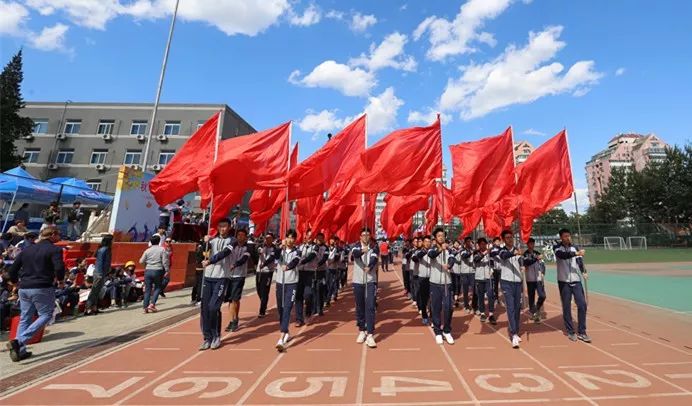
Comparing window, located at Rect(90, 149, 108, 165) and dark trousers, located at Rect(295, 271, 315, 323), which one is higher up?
window, located at Rect(90, 149, 108, 165)

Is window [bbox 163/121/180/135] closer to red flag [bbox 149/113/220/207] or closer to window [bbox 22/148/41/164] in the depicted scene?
window [bbox 22/148/41/164]

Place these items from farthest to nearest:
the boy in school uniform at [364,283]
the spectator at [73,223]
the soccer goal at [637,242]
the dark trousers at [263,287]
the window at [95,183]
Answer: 1. the soccer goal at [637,242]
2. the window at [95,183]
3. the spectator at [73,223]
4. the dark trousers at [263,287]
5. the boy in school uniform at [364,283]

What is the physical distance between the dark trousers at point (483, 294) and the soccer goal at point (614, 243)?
37215mm

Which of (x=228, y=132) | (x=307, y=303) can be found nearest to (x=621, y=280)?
(x=307, y=303)

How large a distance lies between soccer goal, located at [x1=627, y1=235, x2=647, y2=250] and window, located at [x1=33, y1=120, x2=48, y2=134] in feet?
200

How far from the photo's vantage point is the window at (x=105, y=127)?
118 feet

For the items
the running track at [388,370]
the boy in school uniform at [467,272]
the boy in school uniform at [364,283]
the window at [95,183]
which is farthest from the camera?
the window at [95,183]

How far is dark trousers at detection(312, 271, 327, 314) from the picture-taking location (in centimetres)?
901

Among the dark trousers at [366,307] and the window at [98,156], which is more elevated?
the window at [98,156]

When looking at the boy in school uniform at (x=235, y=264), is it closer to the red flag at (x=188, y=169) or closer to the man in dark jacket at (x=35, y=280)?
the red flag at (x=188, y=169)

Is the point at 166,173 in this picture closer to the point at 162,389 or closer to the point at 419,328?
the point at 162,389

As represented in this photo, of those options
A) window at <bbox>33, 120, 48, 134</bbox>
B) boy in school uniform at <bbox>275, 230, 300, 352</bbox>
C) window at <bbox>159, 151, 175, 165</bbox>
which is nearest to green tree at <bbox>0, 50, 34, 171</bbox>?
window at <bbox>33, 120, 48, 134</bbox>

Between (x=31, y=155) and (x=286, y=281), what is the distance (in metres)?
42.9

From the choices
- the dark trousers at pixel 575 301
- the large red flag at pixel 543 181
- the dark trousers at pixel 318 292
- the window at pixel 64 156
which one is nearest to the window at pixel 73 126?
the window at pixel 64 156
